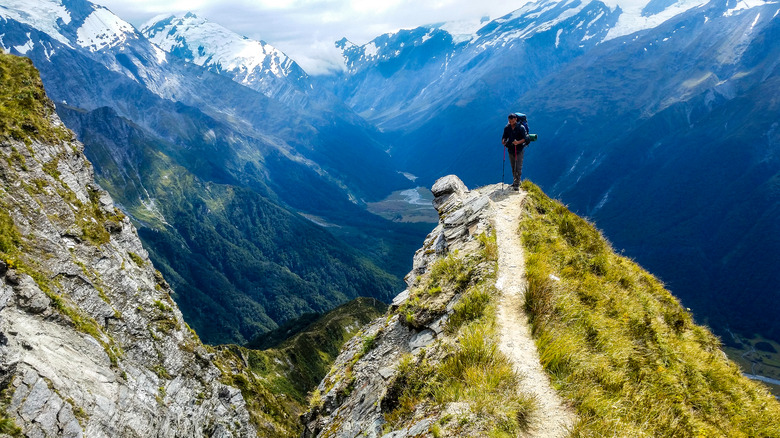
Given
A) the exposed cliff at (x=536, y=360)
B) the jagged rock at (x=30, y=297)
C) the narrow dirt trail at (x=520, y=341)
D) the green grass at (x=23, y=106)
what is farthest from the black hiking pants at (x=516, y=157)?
the green grass at (x=23, y=106)

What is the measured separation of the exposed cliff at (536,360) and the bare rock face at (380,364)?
0.07 meters

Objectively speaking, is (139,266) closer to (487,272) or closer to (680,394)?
(487,272)

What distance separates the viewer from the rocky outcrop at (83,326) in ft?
57.2

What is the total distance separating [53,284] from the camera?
1059 inches

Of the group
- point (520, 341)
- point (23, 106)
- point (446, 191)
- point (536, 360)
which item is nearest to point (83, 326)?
point (446, 191)

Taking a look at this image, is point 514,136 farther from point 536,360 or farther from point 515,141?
point 536,360

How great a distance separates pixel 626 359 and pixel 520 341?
2.55 meters

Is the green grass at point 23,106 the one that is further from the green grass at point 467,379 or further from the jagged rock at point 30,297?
the green grass at point 467,379

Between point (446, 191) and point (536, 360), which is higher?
point (446, 191)

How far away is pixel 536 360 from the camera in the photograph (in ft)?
31.0

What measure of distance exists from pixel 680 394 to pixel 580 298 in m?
3.46

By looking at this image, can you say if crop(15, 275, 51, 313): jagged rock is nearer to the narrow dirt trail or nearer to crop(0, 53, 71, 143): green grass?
crop(0, 53, 71, 143): green grass

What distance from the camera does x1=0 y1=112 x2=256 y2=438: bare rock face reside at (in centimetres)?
1744

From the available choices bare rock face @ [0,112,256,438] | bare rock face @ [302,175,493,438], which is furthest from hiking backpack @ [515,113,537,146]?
bare rock face @ [0,112,256,438]
